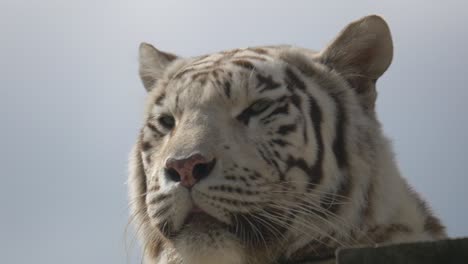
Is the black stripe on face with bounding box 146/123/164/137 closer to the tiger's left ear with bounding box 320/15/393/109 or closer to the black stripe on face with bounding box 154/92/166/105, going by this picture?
the black stripe on face with bounding box 154/92/166/105

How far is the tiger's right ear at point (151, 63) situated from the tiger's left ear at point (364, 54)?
1.34m

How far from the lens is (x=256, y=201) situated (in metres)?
3.61

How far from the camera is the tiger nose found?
11.4ft

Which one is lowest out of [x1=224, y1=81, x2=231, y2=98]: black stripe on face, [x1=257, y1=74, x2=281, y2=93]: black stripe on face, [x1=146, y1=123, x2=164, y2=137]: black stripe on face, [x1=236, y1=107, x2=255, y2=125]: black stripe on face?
[x1=146, y1=123, x2=164, y2=137]: black stripe on face

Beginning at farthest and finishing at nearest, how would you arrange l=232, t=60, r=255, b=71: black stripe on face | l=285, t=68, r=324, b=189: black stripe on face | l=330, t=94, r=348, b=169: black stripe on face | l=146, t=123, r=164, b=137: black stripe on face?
1. l=146, t=123, r=164, b=137: black stripe on face
2. l=232, t=60, r=255, b=71: black stripe on face
3. l=330, t=94, r=348, b=169: black stripe on face
4. l=285, t=68, r=324, b=189: black stripe on face

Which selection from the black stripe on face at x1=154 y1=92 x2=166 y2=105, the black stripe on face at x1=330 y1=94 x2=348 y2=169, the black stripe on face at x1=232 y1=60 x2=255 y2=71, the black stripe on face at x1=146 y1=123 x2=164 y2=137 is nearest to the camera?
the black stripe on face at x1=330 y1=94 x2=348 y2=169

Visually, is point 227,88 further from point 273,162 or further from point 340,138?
point 340,138

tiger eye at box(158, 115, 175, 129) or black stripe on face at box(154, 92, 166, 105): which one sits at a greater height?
black stripe on face at box(154, 92, 166, 105)

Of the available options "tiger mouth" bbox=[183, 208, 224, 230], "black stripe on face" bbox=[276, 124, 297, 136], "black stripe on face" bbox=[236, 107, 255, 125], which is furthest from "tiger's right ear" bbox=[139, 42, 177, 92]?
"tiger mouth" bbox=[183, 208, 224, 230]

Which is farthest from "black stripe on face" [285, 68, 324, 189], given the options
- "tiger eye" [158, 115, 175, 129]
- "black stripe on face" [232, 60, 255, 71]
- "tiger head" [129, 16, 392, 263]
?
"tiger eye" [158, 115, 175, 129]

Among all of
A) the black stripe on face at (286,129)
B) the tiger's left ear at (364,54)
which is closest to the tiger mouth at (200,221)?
the black stripe on face at (286,129)

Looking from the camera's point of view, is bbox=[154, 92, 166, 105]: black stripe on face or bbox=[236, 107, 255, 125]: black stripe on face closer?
bbox=[236, 107, 255, 125]: black stripe on face

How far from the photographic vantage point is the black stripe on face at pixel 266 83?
13.3 ft

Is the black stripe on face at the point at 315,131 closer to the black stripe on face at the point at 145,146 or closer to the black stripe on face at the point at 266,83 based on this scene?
the black stripe on face at the point at 266,83
